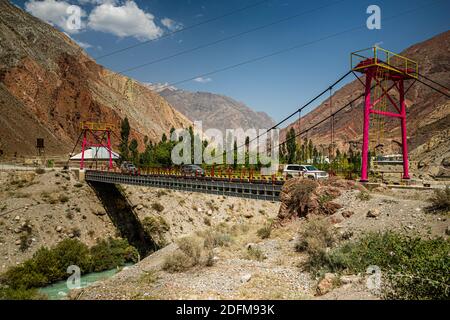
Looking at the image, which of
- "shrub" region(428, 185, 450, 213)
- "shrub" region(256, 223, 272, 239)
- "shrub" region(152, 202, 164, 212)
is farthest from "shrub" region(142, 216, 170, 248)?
"shrub" region(428, 185, 450, 213)

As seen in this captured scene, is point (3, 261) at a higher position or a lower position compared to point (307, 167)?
lower

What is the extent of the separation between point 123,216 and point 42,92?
51564 mm

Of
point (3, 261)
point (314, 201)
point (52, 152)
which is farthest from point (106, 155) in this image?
point (314, 201)

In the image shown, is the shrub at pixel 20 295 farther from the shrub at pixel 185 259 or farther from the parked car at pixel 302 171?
the parked car at pixel 302 171

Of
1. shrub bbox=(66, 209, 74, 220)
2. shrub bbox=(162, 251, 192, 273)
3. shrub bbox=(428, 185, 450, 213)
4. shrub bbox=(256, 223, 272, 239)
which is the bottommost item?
shrub bbox=(66, 209, 74, 220)

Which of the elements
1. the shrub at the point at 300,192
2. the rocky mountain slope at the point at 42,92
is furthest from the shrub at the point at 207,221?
the rocky mountain slope at the point at 42,92

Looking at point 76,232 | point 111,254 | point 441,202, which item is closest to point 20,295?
point 111,254

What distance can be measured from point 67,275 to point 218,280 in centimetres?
2043

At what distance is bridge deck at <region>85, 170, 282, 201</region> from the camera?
19391mm

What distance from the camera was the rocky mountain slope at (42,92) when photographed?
64125 millimetres

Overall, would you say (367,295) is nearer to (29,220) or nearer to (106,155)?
(29,220)

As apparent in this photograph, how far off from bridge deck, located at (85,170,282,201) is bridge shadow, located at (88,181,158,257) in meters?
5.29

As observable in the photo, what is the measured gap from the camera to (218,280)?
10.6 metres

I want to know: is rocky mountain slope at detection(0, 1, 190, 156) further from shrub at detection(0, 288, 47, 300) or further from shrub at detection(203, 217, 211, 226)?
shrub at detection(0, 288, 47, 300)
